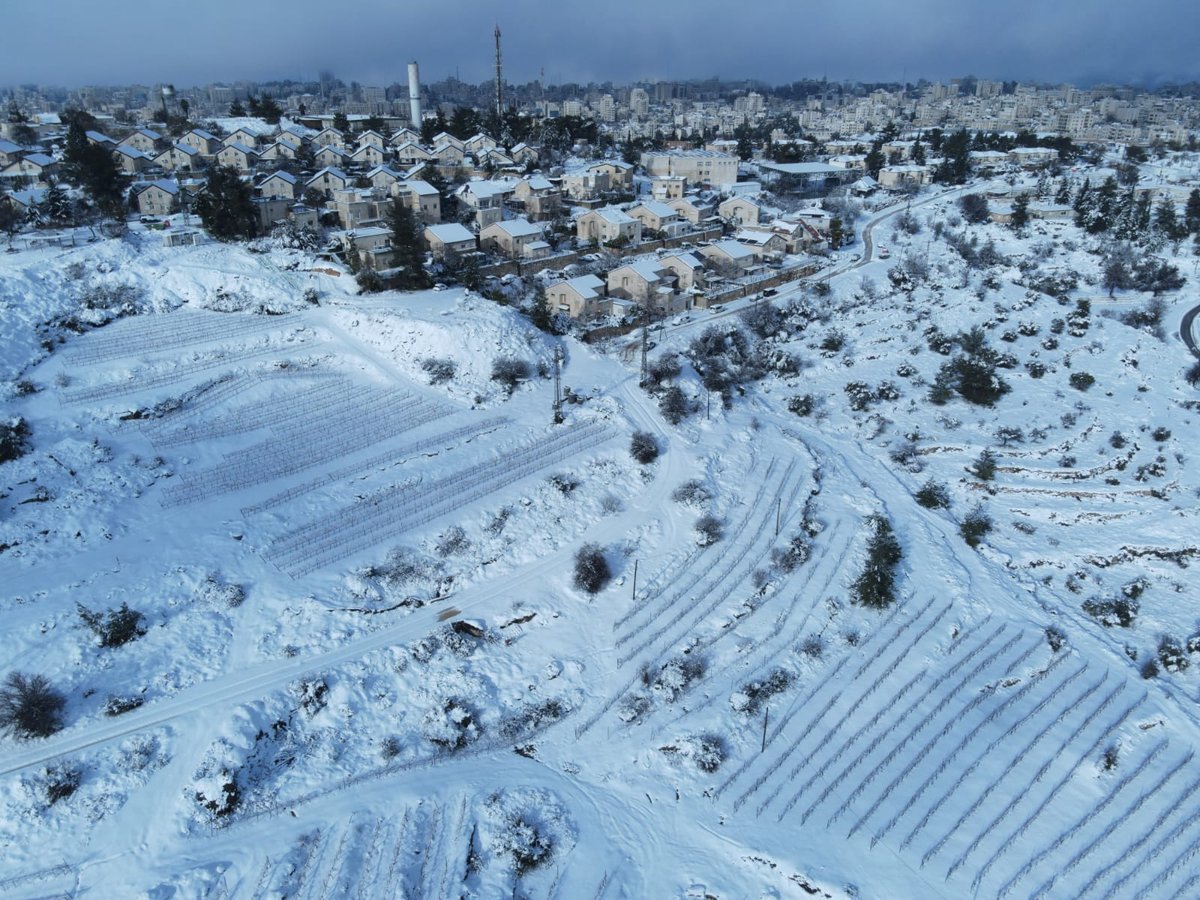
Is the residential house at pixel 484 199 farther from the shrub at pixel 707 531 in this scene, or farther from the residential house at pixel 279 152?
the shrub at pixel 707 531

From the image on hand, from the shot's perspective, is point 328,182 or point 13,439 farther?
point 328,182

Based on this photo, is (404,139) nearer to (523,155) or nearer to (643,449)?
(523,155)

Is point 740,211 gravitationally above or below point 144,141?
below

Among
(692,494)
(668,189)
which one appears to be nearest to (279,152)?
(668,189)

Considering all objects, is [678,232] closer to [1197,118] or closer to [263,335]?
[263,335]

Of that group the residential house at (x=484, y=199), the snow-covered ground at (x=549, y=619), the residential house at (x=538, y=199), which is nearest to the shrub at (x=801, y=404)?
the snow-covered ground at (x=549, y=619)

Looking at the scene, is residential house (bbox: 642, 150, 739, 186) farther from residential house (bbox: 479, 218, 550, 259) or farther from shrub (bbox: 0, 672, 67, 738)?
shrub (bbox: 0, 672, 67, 738)

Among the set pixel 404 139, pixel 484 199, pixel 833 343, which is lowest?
pixel 833 343
